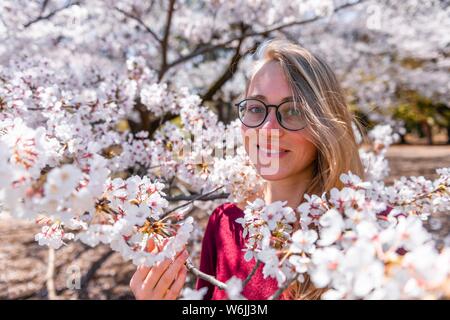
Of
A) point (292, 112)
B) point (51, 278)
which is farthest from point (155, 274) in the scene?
point (51, 278)

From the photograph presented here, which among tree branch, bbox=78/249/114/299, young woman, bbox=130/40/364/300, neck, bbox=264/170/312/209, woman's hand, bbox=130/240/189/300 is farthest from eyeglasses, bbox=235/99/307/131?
tree branch, bbox=78/249/114/299

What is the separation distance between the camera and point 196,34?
6.12 metres

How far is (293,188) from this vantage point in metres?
1.66

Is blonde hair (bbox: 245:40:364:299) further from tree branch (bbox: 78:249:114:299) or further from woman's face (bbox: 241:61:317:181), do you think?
tree branch (bbox: 78:249:114:299)

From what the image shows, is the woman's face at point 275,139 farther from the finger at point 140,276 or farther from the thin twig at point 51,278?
the thin twig at point 51,278

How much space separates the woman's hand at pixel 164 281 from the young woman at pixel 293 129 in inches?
11.9

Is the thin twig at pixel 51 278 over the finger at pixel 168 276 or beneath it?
beneath

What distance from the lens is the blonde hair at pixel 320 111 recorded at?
4.64 feet

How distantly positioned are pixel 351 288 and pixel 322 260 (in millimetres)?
69

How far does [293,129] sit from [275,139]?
76 millimetres

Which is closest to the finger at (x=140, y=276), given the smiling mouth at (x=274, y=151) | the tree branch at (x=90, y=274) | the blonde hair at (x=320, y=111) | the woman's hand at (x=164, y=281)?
the woman's hand at (x=164, y=281)
